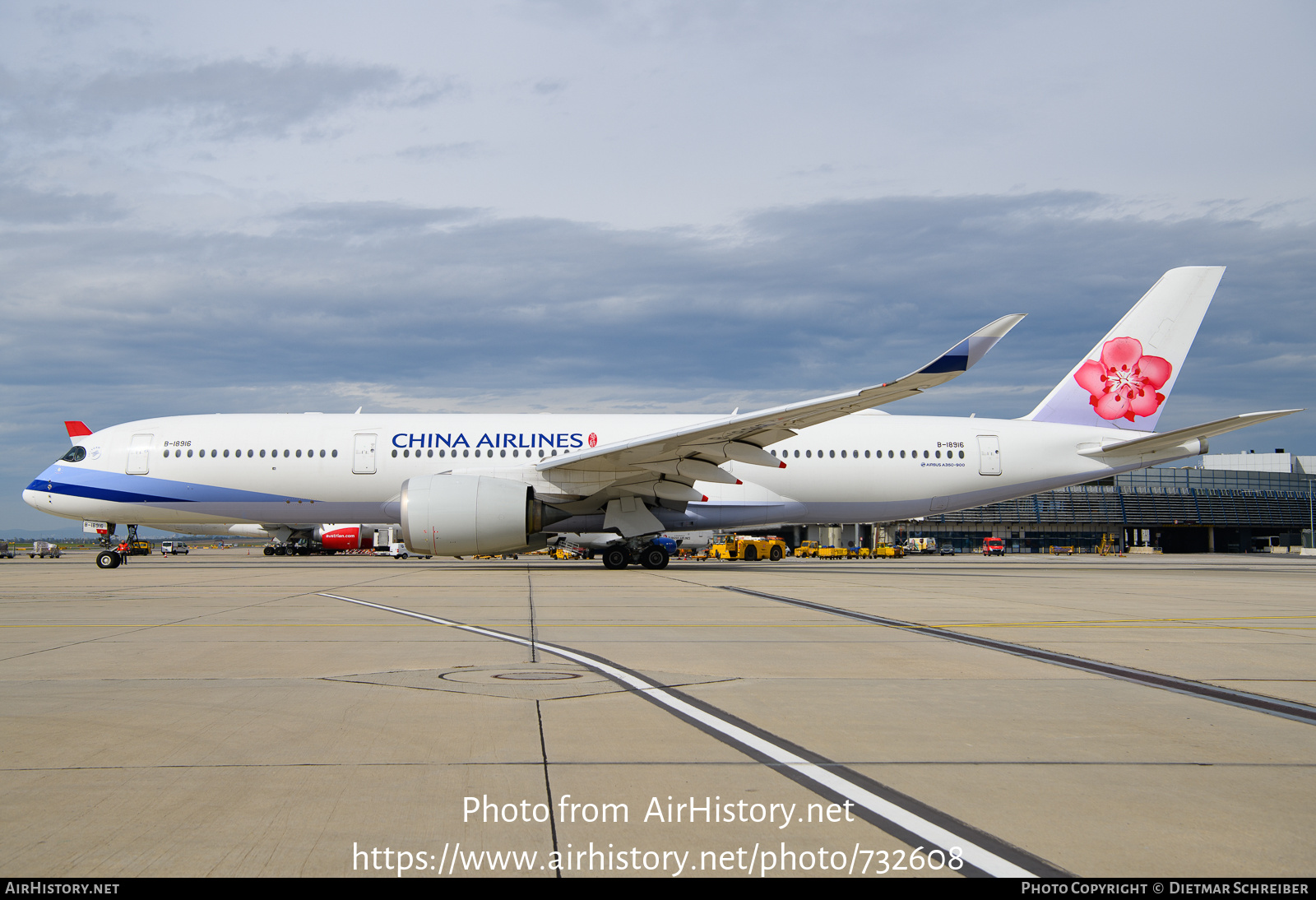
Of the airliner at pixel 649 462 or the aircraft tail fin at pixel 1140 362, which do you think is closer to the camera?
the airliner at pixel 649 462

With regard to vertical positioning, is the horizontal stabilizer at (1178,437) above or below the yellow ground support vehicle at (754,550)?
above

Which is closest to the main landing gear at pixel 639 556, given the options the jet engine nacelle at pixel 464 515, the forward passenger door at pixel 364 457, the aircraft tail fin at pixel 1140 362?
the jet engine nacelle at pixel 464 515

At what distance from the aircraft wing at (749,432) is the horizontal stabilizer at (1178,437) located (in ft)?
23.4

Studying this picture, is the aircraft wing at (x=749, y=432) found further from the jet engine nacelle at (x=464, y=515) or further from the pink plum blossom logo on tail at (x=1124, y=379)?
the pink plum blossom logo on tail at (x=1124, y=379)

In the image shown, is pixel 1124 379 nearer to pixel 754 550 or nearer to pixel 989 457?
pixel 989 457

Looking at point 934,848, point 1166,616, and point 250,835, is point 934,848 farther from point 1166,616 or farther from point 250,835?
point 1166,616

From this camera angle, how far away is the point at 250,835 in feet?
10.1

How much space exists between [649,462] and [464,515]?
406 cm

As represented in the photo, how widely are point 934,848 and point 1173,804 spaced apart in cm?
118

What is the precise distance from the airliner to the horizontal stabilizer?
5 cm

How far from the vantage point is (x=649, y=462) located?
1908cm

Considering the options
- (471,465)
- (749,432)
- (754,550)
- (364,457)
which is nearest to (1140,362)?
(749,432)

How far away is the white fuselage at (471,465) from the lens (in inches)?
870
